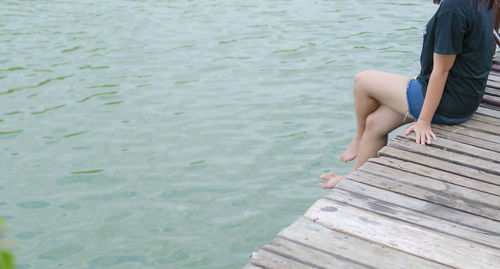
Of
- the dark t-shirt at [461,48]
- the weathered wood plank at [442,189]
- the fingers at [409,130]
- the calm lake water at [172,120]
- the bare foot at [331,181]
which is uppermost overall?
the dark t-shirt at [461,48]

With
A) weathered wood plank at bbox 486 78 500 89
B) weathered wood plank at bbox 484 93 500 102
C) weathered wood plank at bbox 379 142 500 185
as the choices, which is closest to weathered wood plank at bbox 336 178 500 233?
weathered wood plank at bbox 379 142 500 185

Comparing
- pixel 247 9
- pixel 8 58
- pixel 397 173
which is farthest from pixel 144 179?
pixel 247 9

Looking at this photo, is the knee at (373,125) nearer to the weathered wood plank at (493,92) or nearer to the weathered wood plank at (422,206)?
the weathered wood plank at (422,206)

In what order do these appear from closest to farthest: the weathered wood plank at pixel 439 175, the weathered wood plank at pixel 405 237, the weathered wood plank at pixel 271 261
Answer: the weathered wood plank at pixel 271 261 < the weathered wood plank at pixel 405 237 < the weathered wood plank at pixel 439 175

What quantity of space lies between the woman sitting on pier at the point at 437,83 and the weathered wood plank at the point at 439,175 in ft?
1.11

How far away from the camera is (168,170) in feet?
16.4

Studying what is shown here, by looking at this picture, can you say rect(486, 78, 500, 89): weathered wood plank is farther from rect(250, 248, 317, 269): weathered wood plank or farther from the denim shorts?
rect(250, 248, 317, 269): weathered wood plank

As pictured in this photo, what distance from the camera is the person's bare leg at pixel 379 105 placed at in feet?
11.7

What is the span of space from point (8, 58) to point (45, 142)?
2.93m

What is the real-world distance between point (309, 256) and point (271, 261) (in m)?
0.15

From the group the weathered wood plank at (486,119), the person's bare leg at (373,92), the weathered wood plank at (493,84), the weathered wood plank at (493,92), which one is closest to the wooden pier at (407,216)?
the person's bare leg at (373,92)

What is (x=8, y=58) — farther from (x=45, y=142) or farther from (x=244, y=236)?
(x=244, y=236)

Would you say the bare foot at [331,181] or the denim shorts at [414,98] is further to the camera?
the bare foot at [331,181]

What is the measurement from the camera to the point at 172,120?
6.04 m
